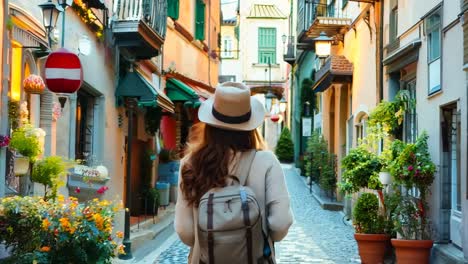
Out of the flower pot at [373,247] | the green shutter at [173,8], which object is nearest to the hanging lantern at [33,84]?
the flower pot at [373,247]

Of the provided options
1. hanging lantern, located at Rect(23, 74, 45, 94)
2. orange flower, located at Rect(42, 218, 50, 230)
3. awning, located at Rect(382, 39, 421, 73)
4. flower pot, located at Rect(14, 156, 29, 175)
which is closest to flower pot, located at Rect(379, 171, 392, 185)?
awning, located at Rect(382, 39, 421, 73)

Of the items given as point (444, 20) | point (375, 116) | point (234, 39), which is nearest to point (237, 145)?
point (444, 20)

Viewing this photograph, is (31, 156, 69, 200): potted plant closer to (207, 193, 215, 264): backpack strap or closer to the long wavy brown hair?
the long wavy brown hair

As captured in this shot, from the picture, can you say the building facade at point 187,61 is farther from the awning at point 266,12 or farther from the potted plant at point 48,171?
the awning at point 266,12

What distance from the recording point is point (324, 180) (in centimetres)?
2030

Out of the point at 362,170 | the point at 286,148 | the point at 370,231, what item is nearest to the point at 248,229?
the point at 370,231

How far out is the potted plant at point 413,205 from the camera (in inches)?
372

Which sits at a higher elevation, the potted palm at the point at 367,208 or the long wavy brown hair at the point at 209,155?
the long wavy brown hair at the point at 209,155

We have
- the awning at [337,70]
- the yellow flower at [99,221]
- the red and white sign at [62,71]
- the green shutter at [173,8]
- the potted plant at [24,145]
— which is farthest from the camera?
the green shutter at [173,8]

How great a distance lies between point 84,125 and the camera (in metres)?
13.1

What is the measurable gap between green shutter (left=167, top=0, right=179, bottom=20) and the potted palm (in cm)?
974

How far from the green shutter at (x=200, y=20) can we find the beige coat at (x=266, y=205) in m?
21.4

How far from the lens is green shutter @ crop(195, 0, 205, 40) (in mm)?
24938

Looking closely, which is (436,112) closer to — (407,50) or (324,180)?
(407,50)
